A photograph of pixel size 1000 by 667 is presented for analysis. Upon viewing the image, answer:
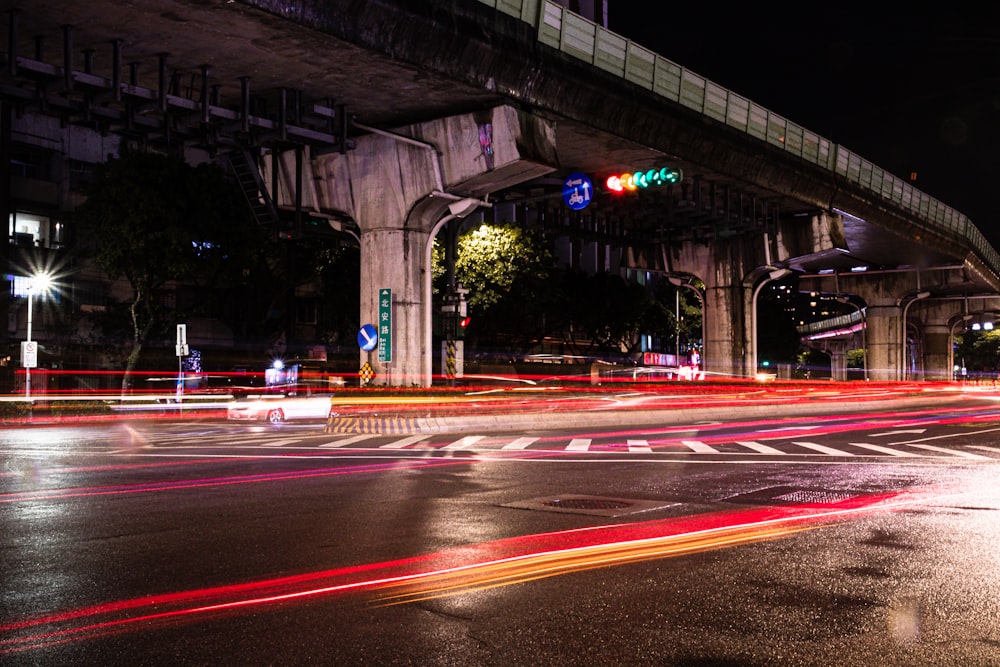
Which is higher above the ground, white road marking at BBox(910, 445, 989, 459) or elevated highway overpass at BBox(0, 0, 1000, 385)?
elevated highway overpass at BBox(0, 0, 1000, 385)

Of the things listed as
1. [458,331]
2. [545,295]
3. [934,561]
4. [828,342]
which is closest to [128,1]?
[458,331]

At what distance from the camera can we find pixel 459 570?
714 cm

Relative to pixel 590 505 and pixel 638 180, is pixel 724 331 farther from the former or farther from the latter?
pixel 590 505

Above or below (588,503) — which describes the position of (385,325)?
above

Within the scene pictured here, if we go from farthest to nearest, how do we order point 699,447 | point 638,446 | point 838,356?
point 838,356, point 638,446, point 699,447

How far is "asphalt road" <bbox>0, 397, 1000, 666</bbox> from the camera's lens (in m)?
5.23

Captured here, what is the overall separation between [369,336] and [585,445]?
1193 cm

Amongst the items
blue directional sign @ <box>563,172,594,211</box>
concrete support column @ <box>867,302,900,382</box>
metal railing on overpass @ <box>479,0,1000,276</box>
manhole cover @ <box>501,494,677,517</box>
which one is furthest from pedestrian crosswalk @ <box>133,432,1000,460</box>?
concrete support column @ <box>867,302,900,382</box>

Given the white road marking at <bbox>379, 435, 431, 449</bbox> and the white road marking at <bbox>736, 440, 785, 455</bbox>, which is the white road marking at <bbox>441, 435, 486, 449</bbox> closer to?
the white road marking at <bbox>379, 435, 431, 449</bbox>

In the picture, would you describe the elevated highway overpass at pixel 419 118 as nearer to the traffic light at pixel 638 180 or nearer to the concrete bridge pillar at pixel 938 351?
the traffic light at pixel 638 180

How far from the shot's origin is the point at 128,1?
1875cm

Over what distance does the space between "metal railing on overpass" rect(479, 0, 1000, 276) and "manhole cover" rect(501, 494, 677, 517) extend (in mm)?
16559

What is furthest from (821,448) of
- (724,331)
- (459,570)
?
(724,331)

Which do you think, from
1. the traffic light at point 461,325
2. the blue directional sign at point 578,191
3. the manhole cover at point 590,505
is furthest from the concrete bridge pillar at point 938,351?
the manhole cover at point 590,505
